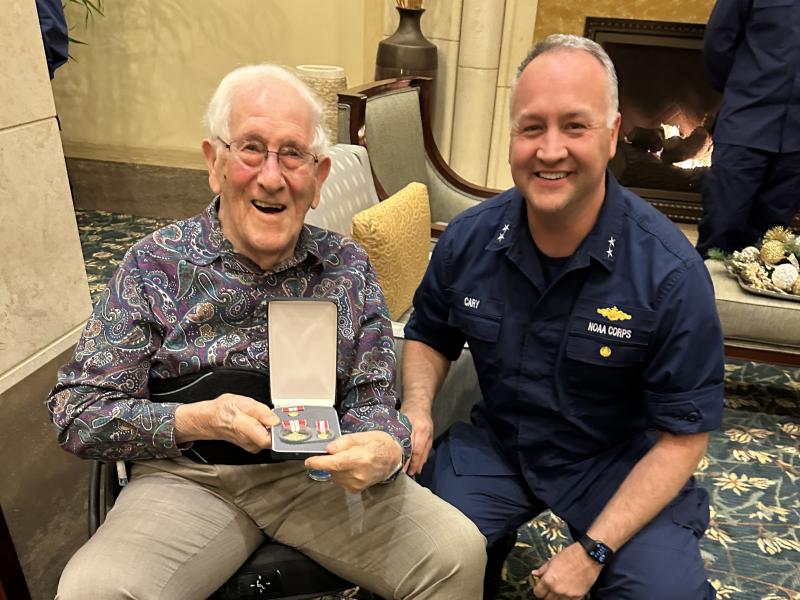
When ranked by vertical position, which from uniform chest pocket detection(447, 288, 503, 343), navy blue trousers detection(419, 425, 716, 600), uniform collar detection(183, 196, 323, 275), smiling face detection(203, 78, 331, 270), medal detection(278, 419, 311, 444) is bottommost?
navy blue trousers detection(419, 425, 716, 600)

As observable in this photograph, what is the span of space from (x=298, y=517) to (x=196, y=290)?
18.0 inches

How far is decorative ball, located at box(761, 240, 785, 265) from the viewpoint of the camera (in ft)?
7.81

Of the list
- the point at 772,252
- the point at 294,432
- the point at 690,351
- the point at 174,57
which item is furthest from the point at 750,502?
the point at 174,57

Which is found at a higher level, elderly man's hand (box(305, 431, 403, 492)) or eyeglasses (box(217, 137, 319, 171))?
eyeglasses (box(217, 137, 319, 171))

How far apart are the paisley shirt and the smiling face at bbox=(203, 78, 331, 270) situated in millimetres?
51

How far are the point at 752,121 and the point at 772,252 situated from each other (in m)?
0.69

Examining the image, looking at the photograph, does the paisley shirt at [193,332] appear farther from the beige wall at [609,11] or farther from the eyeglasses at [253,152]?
the beige wall at [609,11]

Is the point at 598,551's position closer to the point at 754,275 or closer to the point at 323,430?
the point at 323,430

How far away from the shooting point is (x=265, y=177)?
1145 mm

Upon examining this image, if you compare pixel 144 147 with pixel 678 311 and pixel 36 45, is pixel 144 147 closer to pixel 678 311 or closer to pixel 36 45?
pixel 36 45

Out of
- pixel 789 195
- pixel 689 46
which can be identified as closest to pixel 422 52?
pixel 689 46

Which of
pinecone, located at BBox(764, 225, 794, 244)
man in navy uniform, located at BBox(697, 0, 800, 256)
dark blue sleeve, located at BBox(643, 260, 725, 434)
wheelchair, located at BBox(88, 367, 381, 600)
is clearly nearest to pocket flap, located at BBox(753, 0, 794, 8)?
man in navy uniform, located at BBox(697, 0, 800, 256)

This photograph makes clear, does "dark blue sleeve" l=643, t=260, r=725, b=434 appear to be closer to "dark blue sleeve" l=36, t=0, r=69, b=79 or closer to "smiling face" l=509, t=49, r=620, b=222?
"smiling face" l=509, t=49, r=620, b=222

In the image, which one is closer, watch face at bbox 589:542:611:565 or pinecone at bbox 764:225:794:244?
watch face at bbox 589:542:611:565
